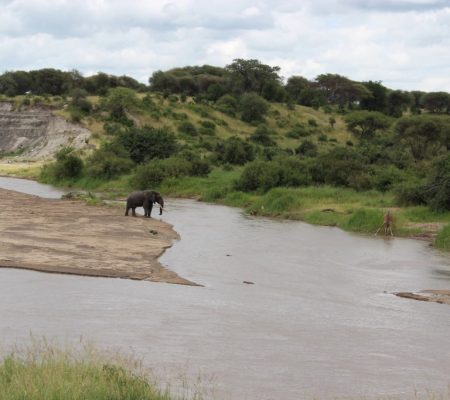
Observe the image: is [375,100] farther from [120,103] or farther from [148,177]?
[148,177]

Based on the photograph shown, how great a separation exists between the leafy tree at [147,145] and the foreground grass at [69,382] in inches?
1614

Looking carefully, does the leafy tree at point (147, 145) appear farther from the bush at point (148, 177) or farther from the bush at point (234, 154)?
the bush at point (148, 177)

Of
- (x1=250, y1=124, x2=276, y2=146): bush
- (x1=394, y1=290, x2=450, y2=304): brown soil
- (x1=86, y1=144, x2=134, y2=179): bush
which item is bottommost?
(x1=394, y1=290, x2=450, y2=304): brown soil

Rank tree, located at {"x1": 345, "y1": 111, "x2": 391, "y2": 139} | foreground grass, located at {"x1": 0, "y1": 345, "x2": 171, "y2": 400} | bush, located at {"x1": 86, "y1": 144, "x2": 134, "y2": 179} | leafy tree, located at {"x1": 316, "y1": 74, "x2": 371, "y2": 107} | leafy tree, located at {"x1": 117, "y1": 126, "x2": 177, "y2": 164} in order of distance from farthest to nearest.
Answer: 1. leafy tree, located at {"x1": 316, "y1": 74, "x2": 371, "y2": 107}
2. tree, located at {"x1": 345, "y1": 111, "x2": 391, "y2": 139}
3. leafy tree, located at {"x1": 117, "y1": 126, "x2": 177, "y2": 164}
4. bush, located at {"x1": 86, "y1": 144, "x2": 134, "y2": 179}
5. foreground grass, located at {"x1": 0, "y1": 345, "x2": 171, "y2": 400}

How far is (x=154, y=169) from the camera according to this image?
146 ft

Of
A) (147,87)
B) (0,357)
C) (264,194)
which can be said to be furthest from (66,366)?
(147,87)

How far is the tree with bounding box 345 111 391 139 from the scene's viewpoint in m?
67.5

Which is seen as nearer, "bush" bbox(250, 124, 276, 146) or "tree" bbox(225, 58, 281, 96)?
"bush" bbox(250, 124, 276, 146)

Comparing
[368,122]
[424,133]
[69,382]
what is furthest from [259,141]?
[69,382]

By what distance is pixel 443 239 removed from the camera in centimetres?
2558

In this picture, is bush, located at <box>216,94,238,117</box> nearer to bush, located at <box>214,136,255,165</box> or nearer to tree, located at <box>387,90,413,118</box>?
tree, located at <box>387,90,413,118</box>

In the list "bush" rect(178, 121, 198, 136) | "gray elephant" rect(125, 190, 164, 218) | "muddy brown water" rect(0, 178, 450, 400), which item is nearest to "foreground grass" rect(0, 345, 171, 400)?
"muddy brown water" rect(0, 178, 450, 400)

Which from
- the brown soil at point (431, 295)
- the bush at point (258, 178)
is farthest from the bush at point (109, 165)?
the brown soil at point (431, 295)

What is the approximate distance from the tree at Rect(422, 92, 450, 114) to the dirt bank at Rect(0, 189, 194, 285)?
62.8 meters
